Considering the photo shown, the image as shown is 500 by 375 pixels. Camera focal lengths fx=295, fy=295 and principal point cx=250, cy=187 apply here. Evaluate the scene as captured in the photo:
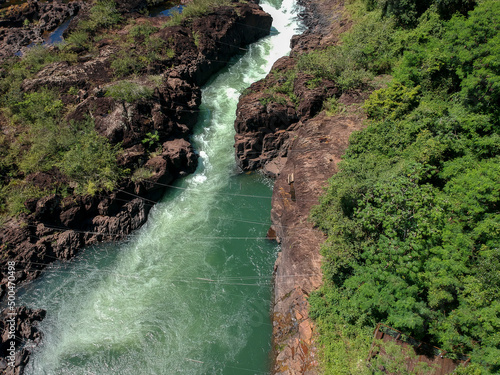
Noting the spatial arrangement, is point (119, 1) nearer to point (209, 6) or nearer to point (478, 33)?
point (209, 6)

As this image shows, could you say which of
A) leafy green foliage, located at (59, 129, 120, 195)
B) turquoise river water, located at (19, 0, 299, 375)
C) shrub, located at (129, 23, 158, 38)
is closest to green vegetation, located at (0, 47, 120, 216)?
leafy green foliage, located at (59, 129, 120, 195)

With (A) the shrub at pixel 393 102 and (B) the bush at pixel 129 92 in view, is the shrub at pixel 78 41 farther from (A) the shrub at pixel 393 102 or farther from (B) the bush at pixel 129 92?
(A) the shrub at pixel 393 102

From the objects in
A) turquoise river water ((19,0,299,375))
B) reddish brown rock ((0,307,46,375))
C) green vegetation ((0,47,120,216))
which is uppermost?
green vegetation ((0,47,120,216))

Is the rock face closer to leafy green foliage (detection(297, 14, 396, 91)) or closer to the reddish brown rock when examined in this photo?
leafy green foliage (detection(297, 14, 396, 91))

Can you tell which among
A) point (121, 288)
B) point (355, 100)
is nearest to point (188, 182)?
point (121, 288)

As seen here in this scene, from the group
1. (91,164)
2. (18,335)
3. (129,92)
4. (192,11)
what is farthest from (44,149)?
(192,11)

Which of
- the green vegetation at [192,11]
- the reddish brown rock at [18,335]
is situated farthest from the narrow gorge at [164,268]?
the green vegetation at [192,11]
